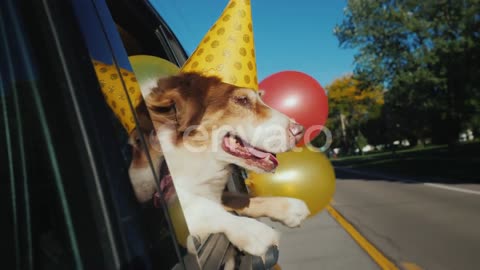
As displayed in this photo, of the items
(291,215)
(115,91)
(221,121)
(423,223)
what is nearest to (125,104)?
(115,91)

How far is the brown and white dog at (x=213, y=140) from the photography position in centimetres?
146

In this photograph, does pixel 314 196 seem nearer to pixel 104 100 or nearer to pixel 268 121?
pixel 268 121

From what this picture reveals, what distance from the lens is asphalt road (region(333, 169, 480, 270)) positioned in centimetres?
571

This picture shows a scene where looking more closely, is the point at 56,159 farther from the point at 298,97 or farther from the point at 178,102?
the point at 298,97

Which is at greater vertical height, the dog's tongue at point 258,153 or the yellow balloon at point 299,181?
the dog's tongue at point 258,153

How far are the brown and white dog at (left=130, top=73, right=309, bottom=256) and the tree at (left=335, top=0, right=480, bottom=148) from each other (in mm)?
20131

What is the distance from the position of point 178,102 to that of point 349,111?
6436 centimetres

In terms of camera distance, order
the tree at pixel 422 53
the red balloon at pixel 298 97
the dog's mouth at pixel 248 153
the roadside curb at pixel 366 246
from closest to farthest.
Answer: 1. the dog's mouth at pixel 248 153
2. the red balloon at pixel 298 97
3. the roadside curb at pixel 366 246
4. the tree at pixel 422 53

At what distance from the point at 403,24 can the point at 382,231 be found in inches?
828

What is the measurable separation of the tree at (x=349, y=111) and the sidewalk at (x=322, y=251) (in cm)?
4478

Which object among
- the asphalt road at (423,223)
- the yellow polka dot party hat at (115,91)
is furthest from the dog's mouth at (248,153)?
the asphalt road at (423,223)

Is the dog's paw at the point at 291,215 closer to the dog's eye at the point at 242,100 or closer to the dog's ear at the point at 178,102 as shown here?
Result: the dog's eye at the point at 242,100

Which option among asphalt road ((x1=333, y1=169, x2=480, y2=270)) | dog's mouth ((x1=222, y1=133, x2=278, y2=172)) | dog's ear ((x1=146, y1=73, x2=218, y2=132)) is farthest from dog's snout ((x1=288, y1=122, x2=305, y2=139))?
asphalt road ((x1=333, y1=169, x2=480, y2=270))

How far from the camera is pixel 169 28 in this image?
2.91 m
